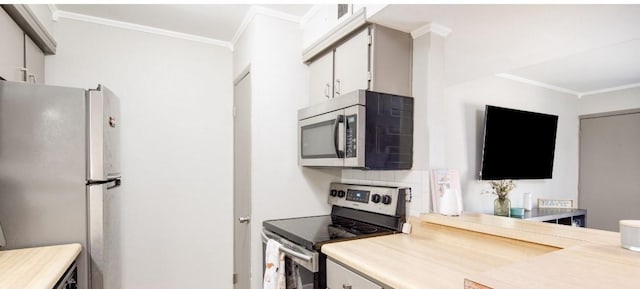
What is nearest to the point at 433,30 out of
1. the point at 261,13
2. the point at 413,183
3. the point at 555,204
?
the point at 413,183

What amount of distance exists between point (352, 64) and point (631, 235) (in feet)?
4.59

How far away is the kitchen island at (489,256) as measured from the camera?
796 millimetres

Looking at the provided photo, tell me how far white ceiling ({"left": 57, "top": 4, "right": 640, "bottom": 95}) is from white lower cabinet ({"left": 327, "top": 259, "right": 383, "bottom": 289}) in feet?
4.08

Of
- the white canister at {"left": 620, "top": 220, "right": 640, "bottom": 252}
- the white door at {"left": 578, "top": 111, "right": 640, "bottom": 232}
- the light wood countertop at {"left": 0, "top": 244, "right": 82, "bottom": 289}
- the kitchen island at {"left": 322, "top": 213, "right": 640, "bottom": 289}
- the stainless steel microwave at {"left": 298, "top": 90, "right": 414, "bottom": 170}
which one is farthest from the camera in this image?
the white door at {"left": 578, "top": 111, "right": 640, "bottom": 232}

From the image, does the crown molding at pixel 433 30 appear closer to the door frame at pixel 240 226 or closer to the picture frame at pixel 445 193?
the picture frame at pixel 445 193

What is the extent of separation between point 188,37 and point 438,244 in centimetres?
242

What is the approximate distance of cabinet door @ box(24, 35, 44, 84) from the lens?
6.05ft

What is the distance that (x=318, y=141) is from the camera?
1984 mm

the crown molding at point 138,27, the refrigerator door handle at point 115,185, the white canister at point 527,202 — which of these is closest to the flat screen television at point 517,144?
the white canister at point 527,202

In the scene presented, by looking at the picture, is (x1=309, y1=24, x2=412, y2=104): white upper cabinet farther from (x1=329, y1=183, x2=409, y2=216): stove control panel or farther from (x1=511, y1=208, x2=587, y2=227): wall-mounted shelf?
(x1=511, y1=208, x2=587, y2=227): wall-mounted shelf

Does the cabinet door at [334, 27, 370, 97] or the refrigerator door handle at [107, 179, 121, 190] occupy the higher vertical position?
the cabinet door at [334, 27, 370, 97]

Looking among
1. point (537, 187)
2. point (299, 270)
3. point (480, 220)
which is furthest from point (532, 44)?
point (537, 187)

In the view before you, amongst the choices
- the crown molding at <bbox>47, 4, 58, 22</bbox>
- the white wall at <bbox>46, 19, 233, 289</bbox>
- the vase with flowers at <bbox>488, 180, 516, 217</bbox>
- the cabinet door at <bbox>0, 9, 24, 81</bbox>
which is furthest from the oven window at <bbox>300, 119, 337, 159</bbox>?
the vase with flowers at <bbox>488, 180, 516, 217</bbox>

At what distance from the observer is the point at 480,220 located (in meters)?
1.56
